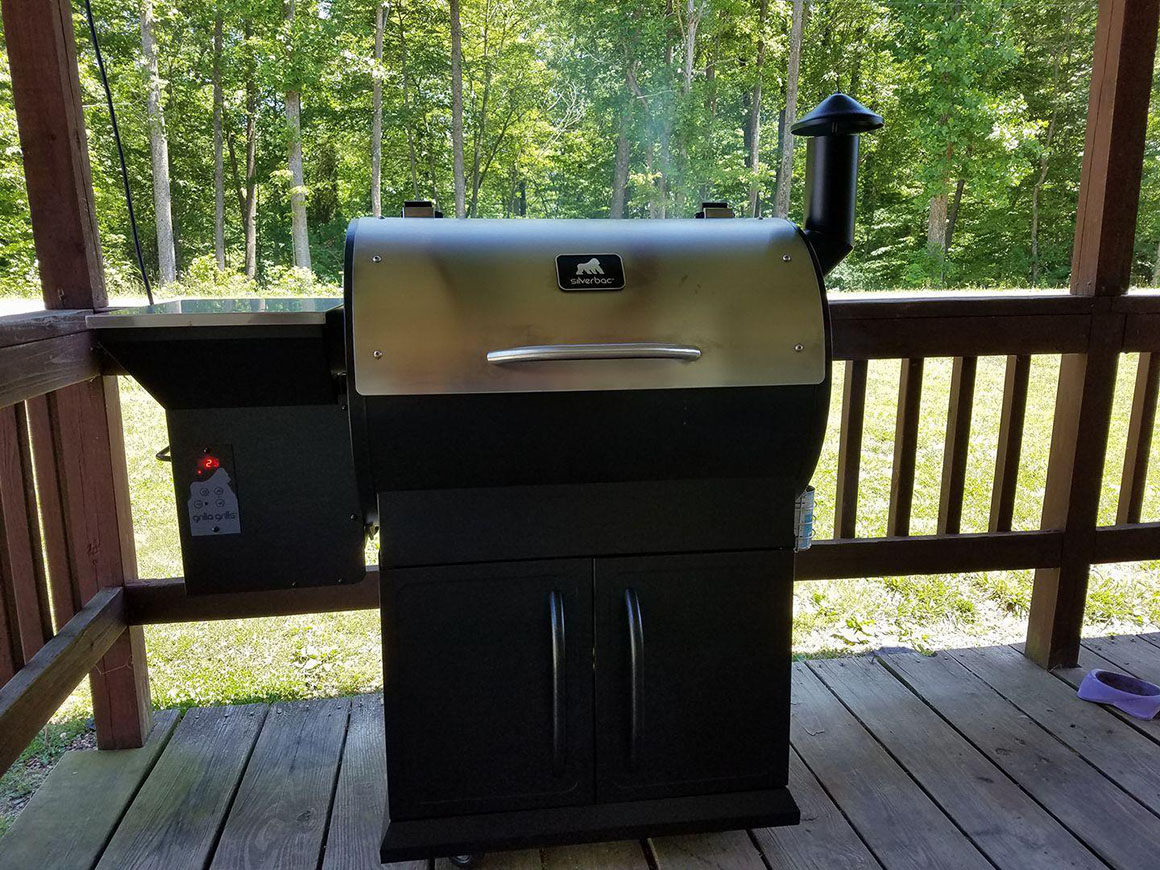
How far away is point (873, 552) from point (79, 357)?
1.88 m

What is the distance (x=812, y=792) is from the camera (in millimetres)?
1618

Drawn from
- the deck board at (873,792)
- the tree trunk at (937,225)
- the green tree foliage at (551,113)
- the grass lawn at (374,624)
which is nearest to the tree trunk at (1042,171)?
the green tree foliage at (551,113)

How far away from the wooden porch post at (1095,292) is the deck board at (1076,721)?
0.10m

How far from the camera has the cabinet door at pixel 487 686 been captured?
1266 mm

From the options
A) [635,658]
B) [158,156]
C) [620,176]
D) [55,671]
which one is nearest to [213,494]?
[55,671]

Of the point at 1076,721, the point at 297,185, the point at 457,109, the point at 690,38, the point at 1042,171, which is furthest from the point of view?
the point at 1042,171

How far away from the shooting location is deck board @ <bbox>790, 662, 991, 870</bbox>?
1435 millimetres

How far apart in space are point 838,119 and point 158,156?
294cm

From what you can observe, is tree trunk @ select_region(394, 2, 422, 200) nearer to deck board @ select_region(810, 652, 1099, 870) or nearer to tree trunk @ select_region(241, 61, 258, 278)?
tree trunk @ select_region(241, 61, 258, 278)

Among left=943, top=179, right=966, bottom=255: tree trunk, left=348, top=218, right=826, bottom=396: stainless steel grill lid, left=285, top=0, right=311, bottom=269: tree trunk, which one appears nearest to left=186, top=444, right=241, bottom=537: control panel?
left=348, top=218, right=826, bottom=396: stainless steel grill lid

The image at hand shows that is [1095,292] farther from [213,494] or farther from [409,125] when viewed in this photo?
[213,494]

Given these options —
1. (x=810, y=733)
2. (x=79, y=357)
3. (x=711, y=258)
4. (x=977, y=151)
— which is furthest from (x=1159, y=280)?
Answer: (x=79, y=357)

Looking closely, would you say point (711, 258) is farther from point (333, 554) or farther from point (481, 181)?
point (481, 181)

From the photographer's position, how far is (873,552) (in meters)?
2.03
